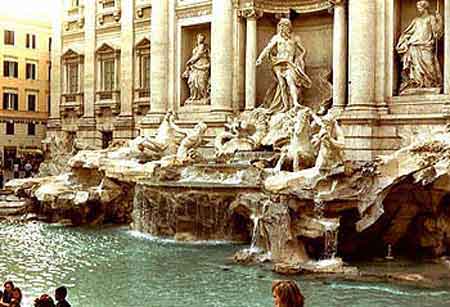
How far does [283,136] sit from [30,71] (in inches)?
984

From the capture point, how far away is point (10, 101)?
39406 millimetres

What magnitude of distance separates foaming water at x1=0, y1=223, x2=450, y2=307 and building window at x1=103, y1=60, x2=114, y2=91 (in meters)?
11.6

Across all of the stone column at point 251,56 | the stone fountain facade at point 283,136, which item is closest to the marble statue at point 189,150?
the stone fountain facade at point 283,136

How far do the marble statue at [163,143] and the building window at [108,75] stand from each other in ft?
24.1

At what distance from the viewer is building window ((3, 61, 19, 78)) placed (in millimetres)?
39469

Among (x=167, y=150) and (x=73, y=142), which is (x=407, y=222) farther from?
(x=73, y=142)

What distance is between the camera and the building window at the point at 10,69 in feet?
129

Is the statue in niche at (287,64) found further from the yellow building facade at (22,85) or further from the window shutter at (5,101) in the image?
the window shutter at (5,101)

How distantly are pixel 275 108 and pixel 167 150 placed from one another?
128 inches

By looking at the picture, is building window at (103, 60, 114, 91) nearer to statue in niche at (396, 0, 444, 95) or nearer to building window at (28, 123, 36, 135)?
statue in niche at (396, 0, 444, 95)

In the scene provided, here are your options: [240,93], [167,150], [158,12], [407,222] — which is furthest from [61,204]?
[407,222]

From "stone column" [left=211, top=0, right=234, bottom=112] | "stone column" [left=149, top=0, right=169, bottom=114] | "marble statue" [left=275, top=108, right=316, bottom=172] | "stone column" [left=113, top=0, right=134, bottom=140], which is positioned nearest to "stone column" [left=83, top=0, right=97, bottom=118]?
"stone column" [left=113, top=0, right=134, bottom=140]

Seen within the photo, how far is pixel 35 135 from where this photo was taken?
40812 millimetres

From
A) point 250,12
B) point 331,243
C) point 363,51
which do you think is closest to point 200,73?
point 250,12
